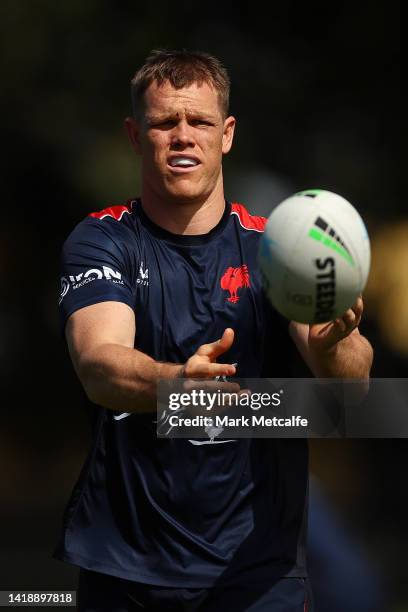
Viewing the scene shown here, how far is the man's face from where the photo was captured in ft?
12.8

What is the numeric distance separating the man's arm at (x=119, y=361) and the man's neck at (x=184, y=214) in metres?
0.50

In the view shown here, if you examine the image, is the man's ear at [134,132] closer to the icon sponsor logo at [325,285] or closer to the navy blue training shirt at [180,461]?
the navy blue training shirt at [180,461]

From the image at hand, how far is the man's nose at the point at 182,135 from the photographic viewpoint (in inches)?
153

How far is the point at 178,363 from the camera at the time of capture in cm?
367

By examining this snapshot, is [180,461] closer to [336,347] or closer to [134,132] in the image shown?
[336,347]

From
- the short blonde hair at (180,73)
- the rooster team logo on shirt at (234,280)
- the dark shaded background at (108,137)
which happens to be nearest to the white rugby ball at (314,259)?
the rooster team logo on shirt at (234,280)

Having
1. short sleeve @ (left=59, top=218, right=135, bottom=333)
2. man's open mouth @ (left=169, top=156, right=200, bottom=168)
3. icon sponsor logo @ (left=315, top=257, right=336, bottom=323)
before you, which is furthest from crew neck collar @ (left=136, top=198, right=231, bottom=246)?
icon sponsor logo @ (left=315, top=257, right=336, bottom=323)

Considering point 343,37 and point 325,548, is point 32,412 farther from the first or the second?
point 343,37

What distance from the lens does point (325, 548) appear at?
6.90 metres

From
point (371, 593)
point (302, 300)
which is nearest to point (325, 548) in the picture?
point (371, 593)

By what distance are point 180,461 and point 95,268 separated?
0.75 m

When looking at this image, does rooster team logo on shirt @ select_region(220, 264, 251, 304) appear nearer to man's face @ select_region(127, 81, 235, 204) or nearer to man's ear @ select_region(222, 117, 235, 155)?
man's face @ select_region(127, 81, 235, 204)

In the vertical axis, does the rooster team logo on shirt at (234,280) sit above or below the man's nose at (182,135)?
below

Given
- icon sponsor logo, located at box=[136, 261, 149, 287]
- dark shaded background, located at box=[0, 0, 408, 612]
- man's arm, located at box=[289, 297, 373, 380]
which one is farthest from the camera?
dark shaded background, located at box=[0, 0, 408, 612]
